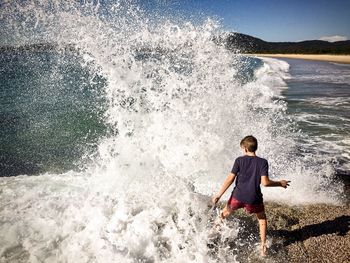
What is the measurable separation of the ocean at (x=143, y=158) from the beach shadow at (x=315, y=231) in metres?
0.90

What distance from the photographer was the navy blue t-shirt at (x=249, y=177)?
4277 millimetres

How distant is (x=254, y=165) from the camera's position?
430cm

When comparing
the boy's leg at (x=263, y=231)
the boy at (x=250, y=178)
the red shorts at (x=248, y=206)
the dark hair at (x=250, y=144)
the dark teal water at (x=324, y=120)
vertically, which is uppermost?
the dark hair at (x=250, y=144)

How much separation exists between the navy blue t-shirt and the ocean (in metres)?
0.89

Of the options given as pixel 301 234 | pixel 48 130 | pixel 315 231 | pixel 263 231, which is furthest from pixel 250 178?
pixel 48 130

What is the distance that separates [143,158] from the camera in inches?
267

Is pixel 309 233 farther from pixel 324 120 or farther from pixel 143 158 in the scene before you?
pixel 324 120

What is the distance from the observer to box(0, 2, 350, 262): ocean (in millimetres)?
4859

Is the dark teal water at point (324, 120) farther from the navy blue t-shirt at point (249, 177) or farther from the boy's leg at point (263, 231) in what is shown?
the navy blue t-shirt at point (249, 177)

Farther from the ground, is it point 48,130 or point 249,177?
point 249,177

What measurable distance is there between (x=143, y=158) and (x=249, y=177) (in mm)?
2960

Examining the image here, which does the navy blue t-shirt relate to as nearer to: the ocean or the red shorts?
the red shorts

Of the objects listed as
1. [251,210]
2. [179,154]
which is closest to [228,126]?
[179,154]

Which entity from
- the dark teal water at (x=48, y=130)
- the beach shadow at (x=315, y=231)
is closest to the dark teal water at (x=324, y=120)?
the beach shadow at (x=315, y=231)
